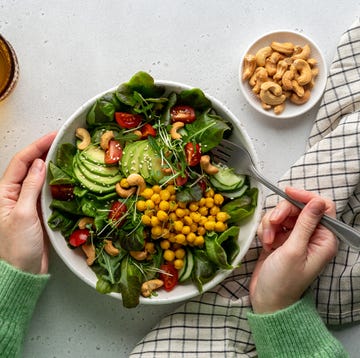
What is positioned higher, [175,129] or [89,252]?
[175,129]

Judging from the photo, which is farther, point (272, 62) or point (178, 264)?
point (272, 62)

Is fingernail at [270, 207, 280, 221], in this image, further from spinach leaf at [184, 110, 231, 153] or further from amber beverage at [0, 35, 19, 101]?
amber beverage at [0, 35, 19, 101]

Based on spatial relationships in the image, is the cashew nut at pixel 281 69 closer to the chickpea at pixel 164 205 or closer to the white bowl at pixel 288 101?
the white bowl at pixel 288 101

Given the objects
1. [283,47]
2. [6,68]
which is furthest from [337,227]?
[6,68]

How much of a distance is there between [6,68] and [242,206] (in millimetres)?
882

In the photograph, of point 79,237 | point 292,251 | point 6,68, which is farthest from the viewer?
point 6,68

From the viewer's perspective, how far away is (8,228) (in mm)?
1800

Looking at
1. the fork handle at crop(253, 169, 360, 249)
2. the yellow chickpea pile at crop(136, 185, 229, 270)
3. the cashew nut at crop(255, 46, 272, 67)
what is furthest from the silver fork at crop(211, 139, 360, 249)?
the cashew nut at crop(255, 46, 272, 67)

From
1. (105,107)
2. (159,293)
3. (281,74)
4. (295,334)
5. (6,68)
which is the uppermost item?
(6,68)

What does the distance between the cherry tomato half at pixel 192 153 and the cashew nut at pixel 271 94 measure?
0.32 m

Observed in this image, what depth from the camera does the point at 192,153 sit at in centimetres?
180

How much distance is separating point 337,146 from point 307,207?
0.31 m

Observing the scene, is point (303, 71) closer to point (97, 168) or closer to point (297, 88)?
point (297, 88)

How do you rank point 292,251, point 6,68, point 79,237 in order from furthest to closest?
point 6,68 < point 79,237 < point 292,251
